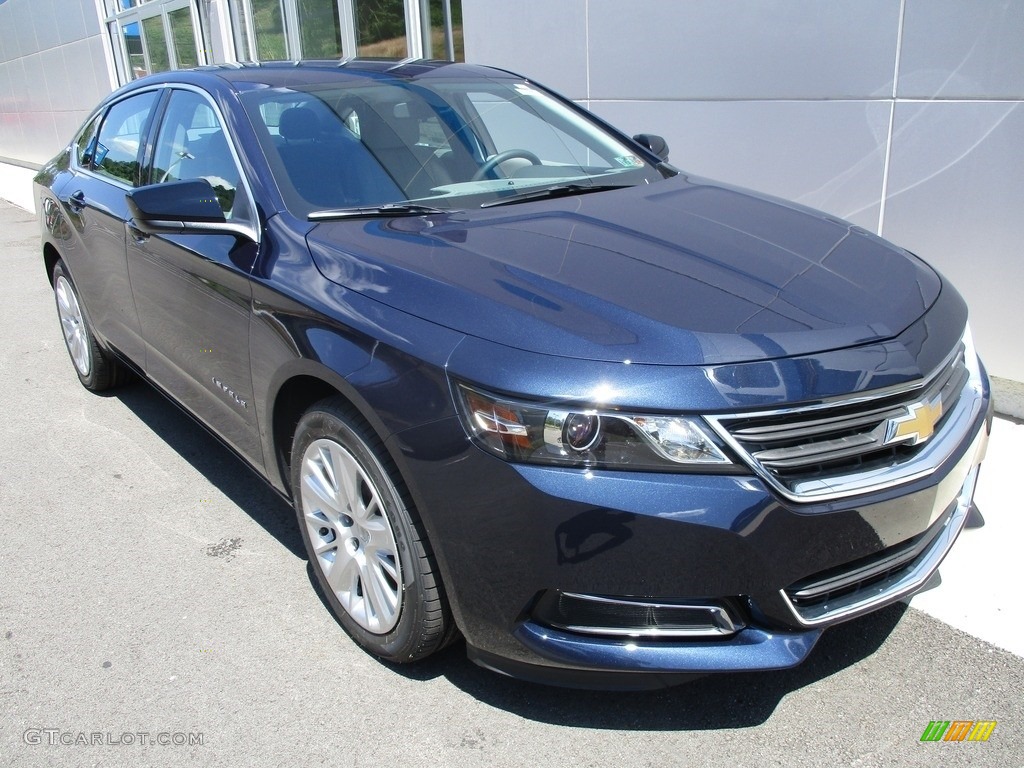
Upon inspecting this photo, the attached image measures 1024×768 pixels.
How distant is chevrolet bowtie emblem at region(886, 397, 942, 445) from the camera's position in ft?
7.06

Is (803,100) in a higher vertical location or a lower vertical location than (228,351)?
higher

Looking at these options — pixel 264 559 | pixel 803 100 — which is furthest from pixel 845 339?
pixel 803 100

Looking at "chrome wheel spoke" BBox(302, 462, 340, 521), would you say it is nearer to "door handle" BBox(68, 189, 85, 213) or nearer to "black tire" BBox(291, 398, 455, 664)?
"black tire" BBox(291, 398, 455, 664)

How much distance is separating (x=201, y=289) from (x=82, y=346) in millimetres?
A: 2269

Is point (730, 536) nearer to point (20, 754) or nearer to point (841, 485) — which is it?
point (841, 485)

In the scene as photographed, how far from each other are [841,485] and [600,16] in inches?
210

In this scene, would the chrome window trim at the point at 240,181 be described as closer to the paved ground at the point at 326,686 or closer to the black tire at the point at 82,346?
the black tire at the point at 82,346

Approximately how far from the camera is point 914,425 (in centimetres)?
219

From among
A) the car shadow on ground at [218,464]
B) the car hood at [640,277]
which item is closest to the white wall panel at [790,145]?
the car hood at [640,277]

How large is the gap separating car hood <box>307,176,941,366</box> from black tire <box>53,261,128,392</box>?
266 cm

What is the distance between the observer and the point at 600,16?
655cm

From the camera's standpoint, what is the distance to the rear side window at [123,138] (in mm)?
4035

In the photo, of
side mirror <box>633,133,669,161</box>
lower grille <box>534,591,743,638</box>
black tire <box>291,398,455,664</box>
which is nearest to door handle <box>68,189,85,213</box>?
black tire <box>291,398,455,664</box>

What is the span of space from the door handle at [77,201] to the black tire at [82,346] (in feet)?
1.67
